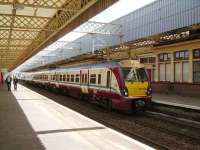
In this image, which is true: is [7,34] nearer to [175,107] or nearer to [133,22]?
[133,22]

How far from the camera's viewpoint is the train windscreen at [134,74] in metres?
16.6

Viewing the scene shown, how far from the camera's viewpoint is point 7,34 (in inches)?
1490

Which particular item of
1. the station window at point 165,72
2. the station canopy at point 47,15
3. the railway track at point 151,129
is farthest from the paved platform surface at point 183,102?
the station window at point 165,72

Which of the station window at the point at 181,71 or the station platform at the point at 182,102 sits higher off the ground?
the station window at the point at 181,71

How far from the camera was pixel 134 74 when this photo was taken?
55.5ft

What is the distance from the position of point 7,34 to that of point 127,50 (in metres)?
13.3

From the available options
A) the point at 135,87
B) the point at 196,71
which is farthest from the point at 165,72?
the point at 135,87

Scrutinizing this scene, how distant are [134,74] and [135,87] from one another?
67cm

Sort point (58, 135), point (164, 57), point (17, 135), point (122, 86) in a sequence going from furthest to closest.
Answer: point (164, 57) → point (122, 86) → point (58, 135) → point (17, 135)

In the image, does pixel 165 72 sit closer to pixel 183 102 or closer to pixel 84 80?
pixel 84 80

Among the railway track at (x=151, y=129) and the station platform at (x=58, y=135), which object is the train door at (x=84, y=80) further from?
the station platform at (x=58, y=135)

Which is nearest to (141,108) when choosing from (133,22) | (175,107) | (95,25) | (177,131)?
(175,107)

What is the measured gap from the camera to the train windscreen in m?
16.6

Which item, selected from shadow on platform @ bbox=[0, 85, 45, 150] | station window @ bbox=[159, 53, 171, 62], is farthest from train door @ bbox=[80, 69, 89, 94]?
shadow on platform @ bbox=[0, 85, 45, 150]
